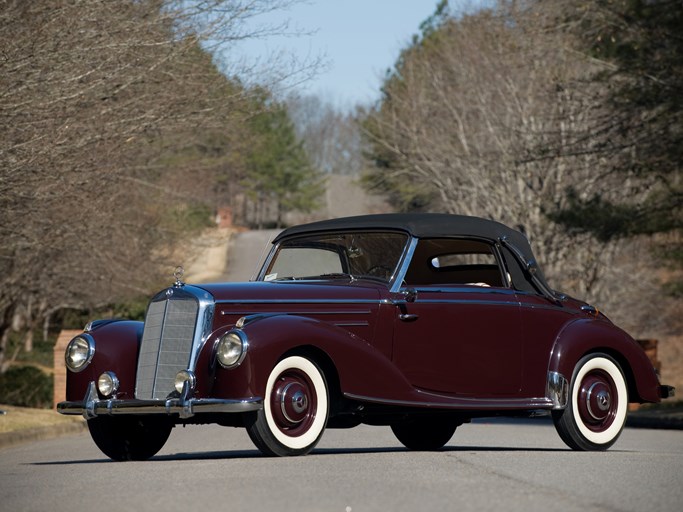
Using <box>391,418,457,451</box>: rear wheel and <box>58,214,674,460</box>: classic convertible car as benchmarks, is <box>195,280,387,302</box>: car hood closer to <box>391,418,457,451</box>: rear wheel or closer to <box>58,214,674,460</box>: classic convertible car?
<box>58,214,674,460</box>: classic convertible car

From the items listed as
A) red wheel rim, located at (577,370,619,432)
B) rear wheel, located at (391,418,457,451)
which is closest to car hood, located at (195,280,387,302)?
rear wheel, located at (391,418,457,451)

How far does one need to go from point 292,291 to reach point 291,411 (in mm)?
1154

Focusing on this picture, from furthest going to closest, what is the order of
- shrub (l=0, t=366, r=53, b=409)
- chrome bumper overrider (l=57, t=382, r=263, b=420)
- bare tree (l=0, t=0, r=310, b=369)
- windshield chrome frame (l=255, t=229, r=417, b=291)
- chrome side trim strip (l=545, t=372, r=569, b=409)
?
shrub (l=0, t=366, r=53, b=409) → bare tree (l=0, t=0, r=310, b=369) → chrome side trim strip (l=545, t=372, r=569, b=409) → windshield chrome frame (l=255, t=229, r=417, b=291) → chrome bumper overrider (l=57, t=382, r=263, b=420)

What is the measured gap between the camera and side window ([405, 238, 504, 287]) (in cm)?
1229

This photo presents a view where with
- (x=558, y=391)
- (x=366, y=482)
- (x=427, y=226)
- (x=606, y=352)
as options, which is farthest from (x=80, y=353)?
(x=606, y=352)

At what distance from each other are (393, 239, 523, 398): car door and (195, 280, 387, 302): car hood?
321 millimetres

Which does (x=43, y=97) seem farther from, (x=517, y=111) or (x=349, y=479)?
(x=517, y=111)

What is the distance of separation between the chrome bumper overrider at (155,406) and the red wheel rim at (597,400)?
3.44m

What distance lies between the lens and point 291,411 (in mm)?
10430

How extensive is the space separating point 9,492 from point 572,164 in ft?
96.6

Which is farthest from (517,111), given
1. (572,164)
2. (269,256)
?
(269,256)

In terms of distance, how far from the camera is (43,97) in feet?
53.8

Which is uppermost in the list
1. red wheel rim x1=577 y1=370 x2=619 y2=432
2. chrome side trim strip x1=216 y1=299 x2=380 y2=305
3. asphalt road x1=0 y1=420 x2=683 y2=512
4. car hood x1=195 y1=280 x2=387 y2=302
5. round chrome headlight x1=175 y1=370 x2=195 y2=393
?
car hood x1=195 y1=280 x2=387 y2=302

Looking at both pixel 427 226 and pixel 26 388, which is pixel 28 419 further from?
pixel 427 226
